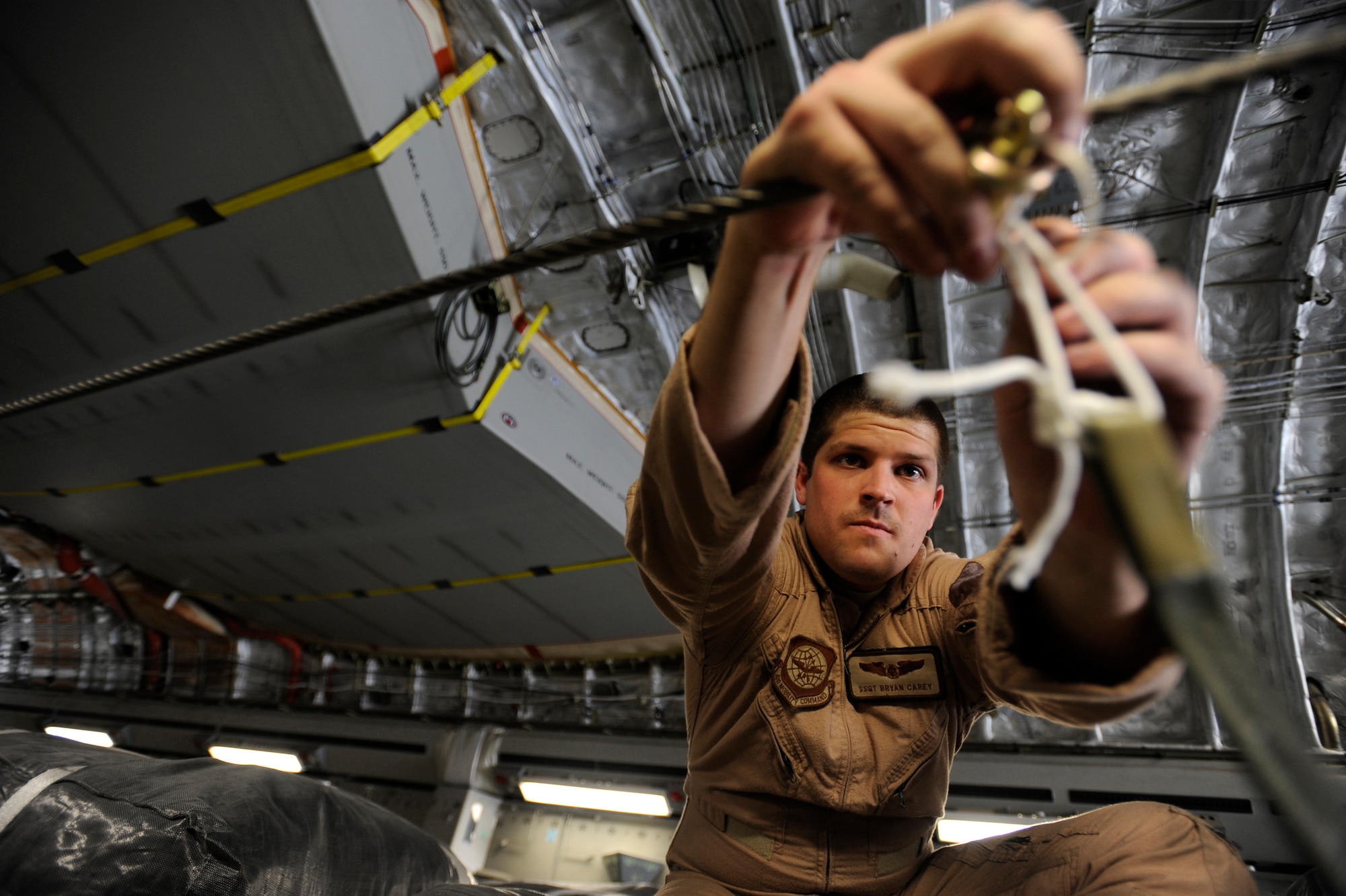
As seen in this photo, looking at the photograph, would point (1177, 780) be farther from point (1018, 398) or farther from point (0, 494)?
point (0, 494)

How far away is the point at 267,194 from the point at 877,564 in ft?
8.02

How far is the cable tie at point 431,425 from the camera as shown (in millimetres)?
2865

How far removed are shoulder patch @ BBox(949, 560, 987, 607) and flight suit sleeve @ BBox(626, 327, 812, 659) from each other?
1.22 ft

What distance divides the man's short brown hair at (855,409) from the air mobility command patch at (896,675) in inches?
14.1

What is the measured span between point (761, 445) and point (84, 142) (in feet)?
9.12

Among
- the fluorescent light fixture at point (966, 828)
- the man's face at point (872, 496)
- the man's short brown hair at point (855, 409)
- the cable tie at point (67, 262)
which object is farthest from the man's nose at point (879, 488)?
the cable tie at point (67, 262)

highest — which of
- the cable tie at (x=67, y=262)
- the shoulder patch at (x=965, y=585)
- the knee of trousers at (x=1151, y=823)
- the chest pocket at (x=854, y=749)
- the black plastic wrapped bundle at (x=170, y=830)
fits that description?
the cable tie at (x=67, y=262)

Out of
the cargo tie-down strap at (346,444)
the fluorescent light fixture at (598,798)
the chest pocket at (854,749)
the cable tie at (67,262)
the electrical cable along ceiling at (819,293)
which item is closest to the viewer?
the chest pocket at (854,749)

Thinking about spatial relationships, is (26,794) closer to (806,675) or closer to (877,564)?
(806,675)

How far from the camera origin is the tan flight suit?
796 millimetres

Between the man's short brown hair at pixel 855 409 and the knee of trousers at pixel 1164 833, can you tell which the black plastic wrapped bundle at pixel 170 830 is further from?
the knee of trousers at pixel 1164 833

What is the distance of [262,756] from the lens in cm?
518

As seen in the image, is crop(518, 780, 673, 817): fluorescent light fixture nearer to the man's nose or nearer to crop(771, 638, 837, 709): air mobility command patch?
crop(771, 638, 837, 709): air mobility command patch

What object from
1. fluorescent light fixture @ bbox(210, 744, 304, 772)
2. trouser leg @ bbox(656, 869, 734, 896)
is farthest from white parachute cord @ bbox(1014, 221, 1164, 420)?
fluorescent light fixture @ bbox(210, 744, 304, 772)
